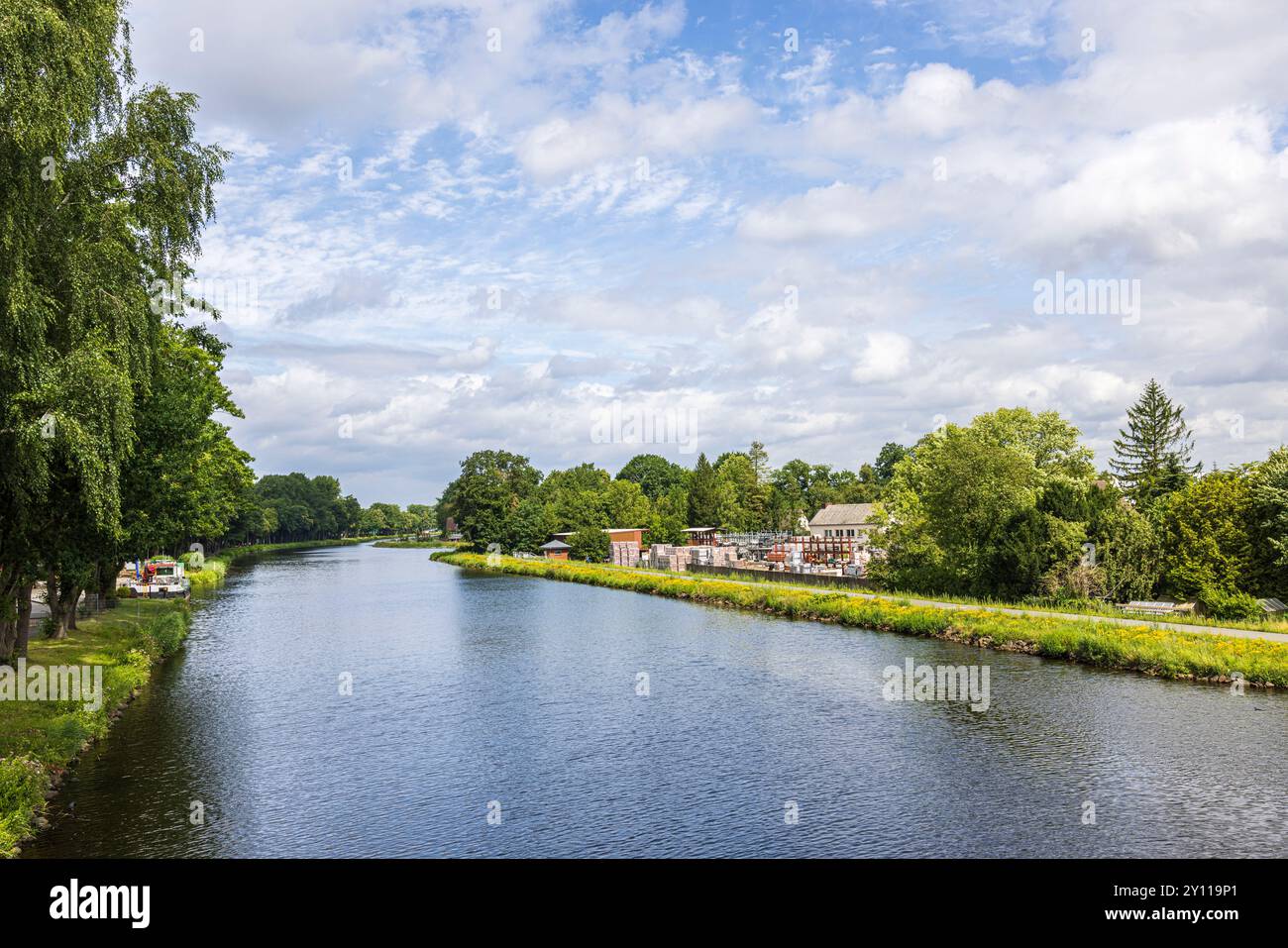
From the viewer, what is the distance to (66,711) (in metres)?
26.0

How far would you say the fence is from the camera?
66.6 metres

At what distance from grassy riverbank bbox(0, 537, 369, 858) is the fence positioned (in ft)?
145

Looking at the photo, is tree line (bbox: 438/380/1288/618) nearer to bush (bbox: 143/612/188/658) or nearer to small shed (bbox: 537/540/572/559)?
bush (bbox: 143/612/188/658)

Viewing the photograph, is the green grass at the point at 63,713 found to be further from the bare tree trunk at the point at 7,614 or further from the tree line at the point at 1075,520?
the tree line at the point at 1075,520

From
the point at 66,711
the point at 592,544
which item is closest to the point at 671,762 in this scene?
the point at 66,711

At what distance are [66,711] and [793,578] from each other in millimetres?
56404

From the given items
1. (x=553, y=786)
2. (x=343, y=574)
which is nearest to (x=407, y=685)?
(x=553, y=786)


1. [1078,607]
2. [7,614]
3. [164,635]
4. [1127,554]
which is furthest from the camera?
[1127,554]

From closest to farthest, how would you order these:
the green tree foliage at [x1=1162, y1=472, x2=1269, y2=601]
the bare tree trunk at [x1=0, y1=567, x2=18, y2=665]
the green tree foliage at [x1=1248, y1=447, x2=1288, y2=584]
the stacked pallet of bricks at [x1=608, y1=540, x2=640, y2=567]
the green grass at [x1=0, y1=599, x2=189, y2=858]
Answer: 1. the green grass at [x1=0, y1=599, x2=189, y2=858]
2. the bare tree trunk at [x1=0, y1=567, x2=18, y2=665]
3. the green tree foliage at [x1=1248, y1=447, x2=1288, y2=584]
4. the green tree foliage at [x1=1162, y1=472, x2=1269, y2=601]
5. the stacked pallet of bricks at [x1=608, y1=540, x2=640, y2=567]

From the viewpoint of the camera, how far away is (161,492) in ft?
93.9

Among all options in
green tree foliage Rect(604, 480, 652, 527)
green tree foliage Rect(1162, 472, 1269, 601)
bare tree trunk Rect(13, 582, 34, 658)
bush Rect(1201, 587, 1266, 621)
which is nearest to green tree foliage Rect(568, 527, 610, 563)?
green tree foliage Rect(604, 480, 652, 527)

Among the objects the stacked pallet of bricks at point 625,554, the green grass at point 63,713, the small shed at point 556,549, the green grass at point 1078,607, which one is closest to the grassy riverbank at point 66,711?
the green grass at point 63,713

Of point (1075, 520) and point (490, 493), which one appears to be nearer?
point (1075, 520)

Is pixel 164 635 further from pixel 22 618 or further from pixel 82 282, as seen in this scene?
pixel 82 282
